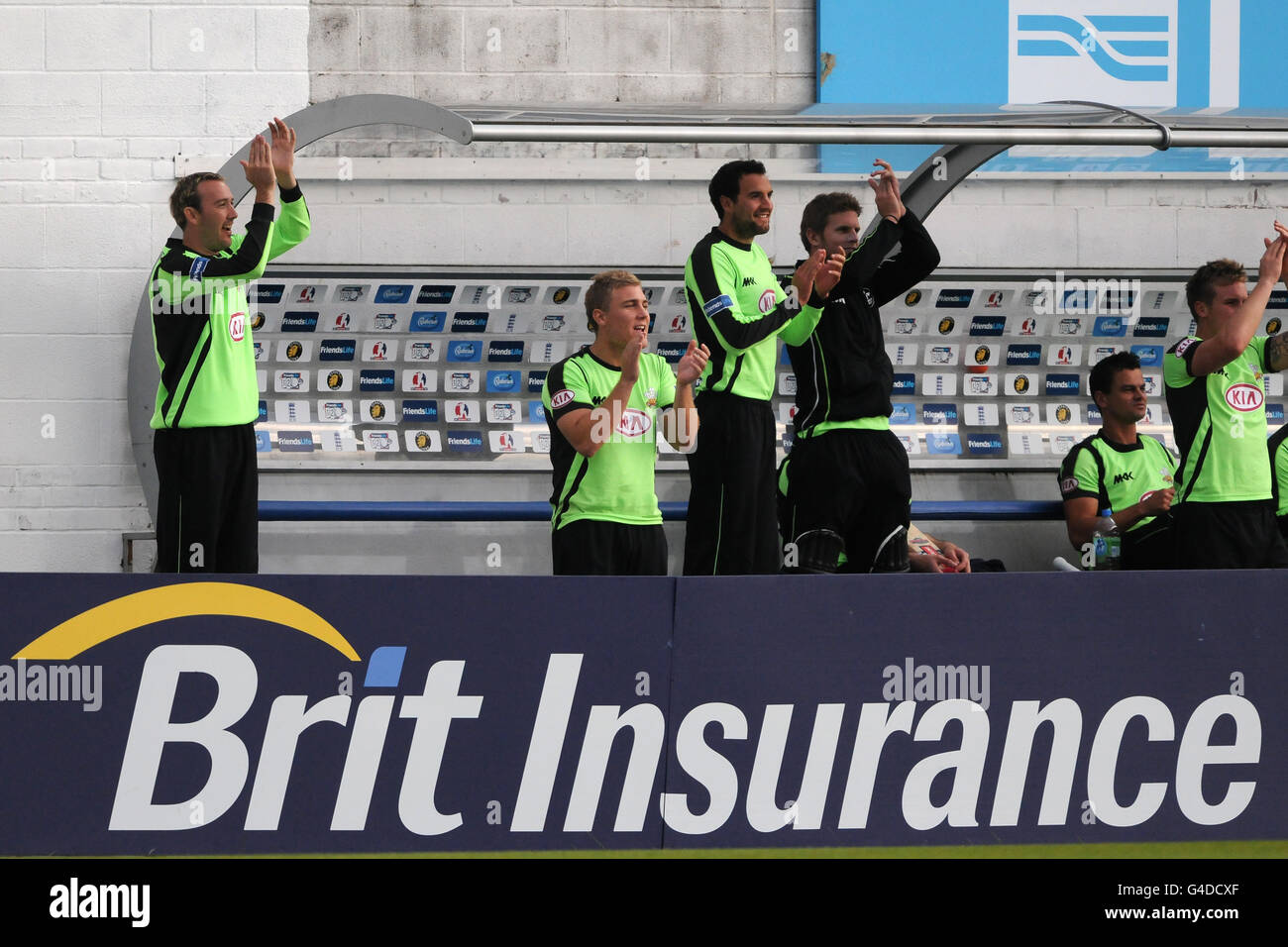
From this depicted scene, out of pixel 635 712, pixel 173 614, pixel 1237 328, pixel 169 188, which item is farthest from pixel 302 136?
pixel 1237 328

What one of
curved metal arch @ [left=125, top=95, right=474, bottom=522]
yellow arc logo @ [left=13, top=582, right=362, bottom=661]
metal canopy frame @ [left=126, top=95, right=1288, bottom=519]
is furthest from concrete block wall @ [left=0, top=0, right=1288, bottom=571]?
yellow arc logo @ [left=13, top=582, right=362, bottom=661]

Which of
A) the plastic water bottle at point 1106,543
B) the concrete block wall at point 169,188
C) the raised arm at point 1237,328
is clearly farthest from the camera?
the concrete block wall at point 169,188

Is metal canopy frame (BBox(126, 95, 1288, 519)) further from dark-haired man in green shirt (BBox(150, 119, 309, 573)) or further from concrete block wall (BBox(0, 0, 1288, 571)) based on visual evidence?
concrete block wall (BBox(0, 0, 1288, 571))

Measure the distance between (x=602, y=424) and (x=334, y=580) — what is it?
1.38 metres

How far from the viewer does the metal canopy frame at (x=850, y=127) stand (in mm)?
4453

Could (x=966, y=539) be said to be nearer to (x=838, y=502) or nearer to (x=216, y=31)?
(x=838, y=502)

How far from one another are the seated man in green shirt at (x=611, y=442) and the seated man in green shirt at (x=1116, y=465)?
183cm

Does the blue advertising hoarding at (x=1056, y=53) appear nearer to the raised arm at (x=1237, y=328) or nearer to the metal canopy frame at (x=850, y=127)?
the metal canopy frame at (x=850, y=127)

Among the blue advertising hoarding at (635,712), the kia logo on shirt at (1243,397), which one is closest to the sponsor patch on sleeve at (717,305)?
the blue advertising hoarding at (635,712)

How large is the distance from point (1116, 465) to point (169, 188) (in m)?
4.04

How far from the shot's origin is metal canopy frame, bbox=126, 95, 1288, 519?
14.6 feet

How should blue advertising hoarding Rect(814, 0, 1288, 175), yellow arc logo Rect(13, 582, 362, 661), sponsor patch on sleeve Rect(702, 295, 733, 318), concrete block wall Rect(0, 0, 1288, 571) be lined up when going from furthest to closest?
1. blue advertising hoarding Rect(814, 0, 1288, 175)
2. concrete block wall Rect(0, 0, 1288, 571)
3. sponsor patch on sleeve Rect(702, 295, 733, 318)
4. yellow arc logo Rect(13, 582, 362, 661)

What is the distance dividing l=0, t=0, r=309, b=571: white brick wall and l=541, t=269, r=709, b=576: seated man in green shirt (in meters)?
2.55

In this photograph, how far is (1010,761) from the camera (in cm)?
307
